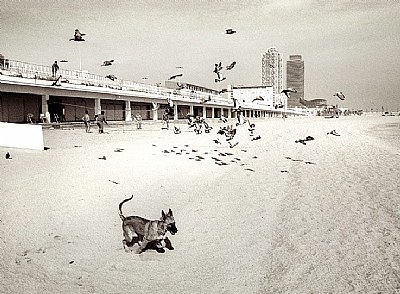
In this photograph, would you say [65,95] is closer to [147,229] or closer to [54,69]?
[54,69]

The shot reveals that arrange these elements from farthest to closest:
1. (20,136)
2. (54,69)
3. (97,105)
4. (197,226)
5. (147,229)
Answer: (97,105)
(54,69)
(20,136)
(197,226)
(147,229)

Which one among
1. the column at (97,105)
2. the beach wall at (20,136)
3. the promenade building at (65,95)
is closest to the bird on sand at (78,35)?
the beach wall at (20,136)

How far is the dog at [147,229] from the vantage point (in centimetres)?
414

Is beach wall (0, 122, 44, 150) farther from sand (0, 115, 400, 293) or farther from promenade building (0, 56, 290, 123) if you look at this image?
promenade building (0, 56, 290, 123)

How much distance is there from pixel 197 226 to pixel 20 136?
17.2 feet

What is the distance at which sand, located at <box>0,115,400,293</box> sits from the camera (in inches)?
152

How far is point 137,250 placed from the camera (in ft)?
14.1

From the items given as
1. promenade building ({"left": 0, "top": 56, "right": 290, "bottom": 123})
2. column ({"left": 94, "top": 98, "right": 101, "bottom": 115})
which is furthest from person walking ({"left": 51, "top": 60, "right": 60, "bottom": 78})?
column ({"left": 94, "top": 98, "right": 101, "bottom": 115})

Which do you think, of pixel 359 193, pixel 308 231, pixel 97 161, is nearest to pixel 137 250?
pixel 308 231

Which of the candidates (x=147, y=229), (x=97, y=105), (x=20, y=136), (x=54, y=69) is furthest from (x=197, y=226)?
(x=97, y=105)

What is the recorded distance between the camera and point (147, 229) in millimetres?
4188

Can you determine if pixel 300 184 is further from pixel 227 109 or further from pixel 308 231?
pixel 227 109

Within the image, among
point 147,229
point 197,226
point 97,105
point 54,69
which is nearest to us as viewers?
point 147,229

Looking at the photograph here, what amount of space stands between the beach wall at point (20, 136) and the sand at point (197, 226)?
0.70ft
